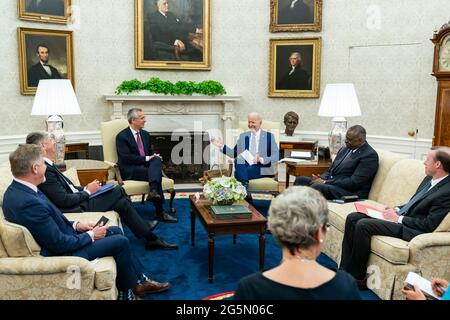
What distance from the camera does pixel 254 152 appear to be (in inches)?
270

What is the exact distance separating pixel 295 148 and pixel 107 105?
359 centimetres

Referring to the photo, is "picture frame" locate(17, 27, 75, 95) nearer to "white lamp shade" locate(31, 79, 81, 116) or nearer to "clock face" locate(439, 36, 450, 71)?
"white lamp shade" locate(31, 79, 81, 116)

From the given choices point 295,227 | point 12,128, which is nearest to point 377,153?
point 295,227

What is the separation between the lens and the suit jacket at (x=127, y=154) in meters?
6.32

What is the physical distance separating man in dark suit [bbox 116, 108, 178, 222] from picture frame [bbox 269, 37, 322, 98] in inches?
135

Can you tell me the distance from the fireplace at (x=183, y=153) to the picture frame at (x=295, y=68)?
1.79 metres

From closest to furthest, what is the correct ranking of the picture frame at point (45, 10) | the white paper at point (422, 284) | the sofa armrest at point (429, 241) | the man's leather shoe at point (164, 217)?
1. the white paper at point (422, 284)
2. the sofa armrest at point (429, 241)
3. the man's leather shoe at point (164, 217)
4. the picture frame at point (45, 10)

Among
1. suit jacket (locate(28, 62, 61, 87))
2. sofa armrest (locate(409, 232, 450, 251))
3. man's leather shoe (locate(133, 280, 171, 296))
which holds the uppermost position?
suit jacket (locate(28, 62, 61, 87))

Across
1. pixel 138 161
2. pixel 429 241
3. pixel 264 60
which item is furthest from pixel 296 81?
pixel 429 241

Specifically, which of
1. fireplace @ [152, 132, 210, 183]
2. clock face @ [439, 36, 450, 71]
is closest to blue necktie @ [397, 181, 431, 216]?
clock face @ [439, 36, 450, 71]

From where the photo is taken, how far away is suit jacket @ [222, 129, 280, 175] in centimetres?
668

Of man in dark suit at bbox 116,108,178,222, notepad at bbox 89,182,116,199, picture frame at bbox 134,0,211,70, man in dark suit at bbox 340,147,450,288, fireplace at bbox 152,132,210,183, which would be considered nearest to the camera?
man in dark suit at bbox 340,147,450,288

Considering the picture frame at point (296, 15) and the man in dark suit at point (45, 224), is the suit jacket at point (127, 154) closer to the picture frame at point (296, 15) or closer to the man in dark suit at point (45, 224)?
the man in dark suit at point (45, 224)

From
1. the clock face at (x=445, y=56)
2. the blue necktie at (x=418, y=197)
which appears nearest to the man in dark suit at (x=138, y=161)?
the blue necktie at (x=418, y=197)
